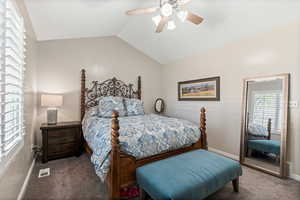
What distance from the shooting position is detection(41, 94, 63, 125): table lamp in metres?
2.85

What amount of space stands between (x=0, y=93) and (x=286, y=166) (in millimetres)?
3558

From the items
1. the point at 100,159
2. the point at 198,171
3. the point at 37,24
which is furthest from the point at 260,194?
the point at 37,24

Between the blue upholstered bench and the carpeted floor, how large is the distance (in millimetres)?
223

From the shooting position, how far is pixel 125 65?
4277 millimetres

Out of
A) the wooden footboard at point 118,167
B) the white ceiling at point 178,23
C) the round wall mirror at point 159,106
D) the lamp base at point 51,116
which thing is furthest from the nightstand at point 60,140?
the round wall mirror at point 159,106

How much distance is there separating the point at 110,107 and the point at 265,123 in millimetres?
2933

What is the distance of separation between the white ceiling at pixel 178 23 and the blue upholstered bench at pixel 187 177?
2277mm

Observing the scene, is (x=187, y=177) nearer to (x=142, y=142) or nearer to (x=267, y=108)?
(x=142, y=142)

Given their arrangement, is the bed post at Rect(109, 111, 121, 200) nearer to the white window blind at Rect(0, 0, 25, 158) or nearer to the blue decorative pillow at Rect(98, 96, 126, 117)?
the white window blind at Rect(0, 0, 25, 158)

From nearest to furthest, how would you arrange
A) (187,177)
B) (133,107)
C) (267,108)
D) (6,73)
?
(6,73) → (187,177) → (267,108) → (133,107)

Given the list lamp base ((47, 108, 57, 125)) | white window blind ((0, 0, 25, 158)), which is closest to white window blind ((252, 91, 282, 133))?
white window blind ((0, 0, 25, 158))

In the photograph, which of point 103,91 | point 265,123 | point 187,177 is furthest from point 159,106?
point 187,177

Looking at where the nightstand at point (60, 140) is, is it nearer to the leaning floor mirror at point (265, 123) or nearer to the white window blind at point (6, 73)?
the white window blind at point (6, 73)

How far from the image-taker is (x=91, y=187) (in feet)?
6.57
